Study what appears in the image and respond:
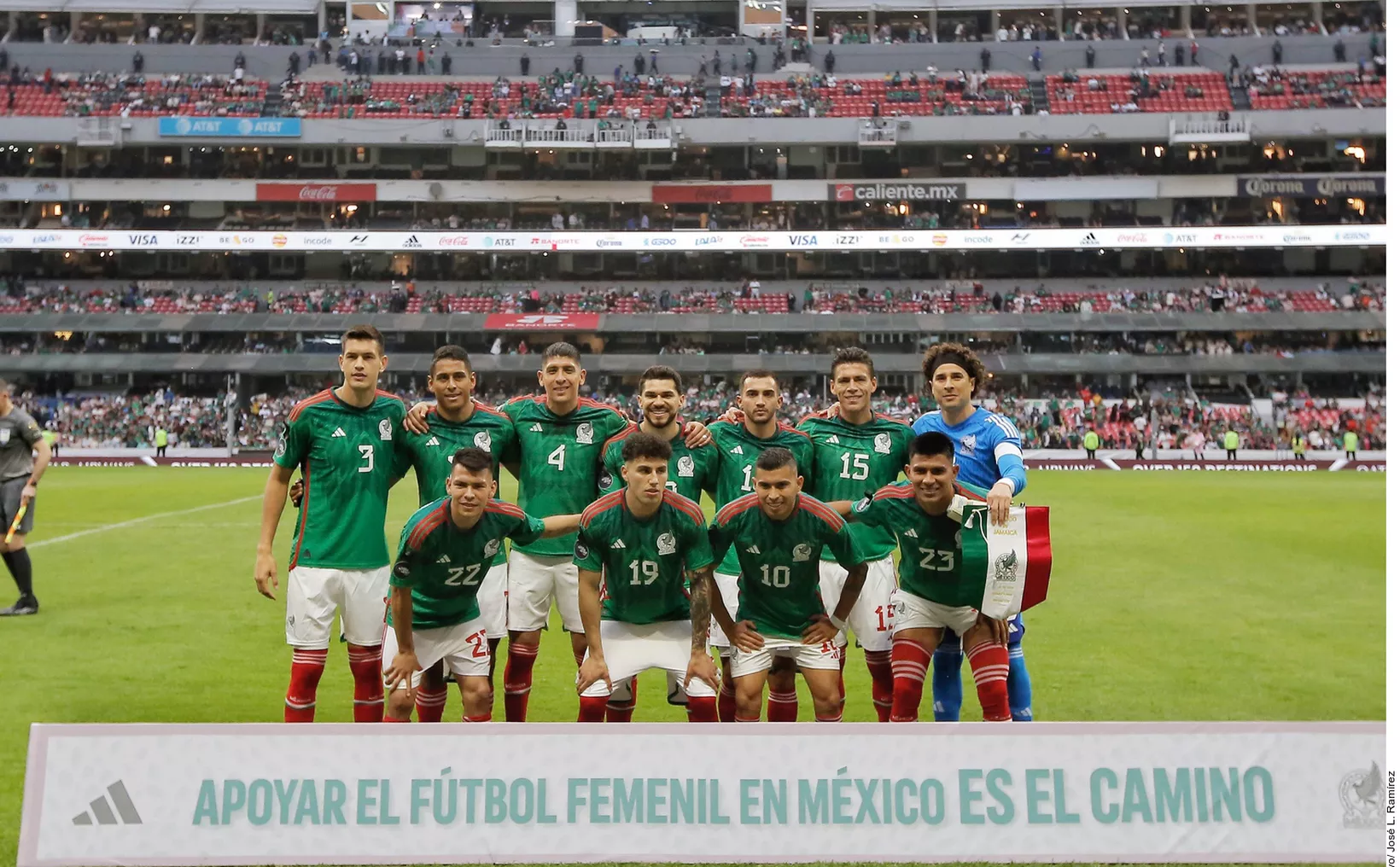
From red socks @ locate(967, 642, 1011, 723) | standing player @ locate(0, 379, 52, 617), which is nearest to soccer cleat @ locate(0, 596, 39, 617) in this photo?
standing player @ locate(0, 379, 52, 617)

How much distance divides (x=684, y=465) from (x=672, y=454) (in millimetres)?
104

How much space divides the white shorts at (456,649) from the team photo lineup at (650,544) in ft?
0.04

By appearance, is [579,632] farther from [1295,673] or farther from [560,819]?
[1295,673]

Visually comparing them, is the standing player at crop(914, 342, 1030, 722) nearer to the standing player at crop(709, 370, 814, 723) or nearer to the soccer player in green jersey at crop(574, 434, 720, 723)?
the standing player at crop(709, 370, 814, 723)

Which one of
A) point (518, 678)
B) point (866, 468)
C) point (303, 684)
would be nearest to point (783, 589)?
point (866, 468)

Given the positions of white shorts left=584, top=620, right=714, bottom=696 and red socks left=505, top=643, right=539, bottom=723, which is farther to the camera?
red socks left=505, top=643, right=539, bottom=723

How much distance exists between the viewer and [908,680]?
5.91 m

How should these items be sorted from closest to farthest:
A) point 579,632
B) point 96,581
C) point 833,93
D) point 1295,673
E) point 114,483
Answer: point 579,632
point 1295,673
point 96,581
point 114,483
point 833,93

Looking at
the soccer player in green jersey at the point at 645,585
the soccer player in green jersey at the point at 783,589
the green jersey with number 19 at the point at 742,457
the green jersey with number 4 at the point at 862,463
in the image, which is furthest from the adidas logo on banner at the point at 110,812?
the green jersey with number 4 at the point at 862,463

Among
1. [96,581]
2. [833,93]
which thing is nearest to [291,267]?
[833,93]

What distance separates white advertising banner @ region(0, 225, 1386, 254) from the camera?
49906mm

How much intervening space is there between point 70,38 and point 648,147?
98.0ft

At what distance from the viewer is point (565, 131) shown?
51.8m

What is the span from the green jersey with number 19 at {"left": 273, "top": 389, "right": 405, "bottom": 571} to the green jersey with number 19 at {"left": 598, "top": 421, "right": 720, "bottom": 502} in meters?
1.20
